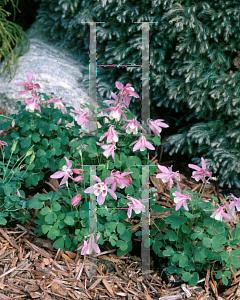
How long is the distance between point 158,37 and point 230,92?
32.3 inches

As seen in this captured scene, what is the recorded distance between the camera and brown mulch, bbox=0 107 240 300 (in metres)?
1.65

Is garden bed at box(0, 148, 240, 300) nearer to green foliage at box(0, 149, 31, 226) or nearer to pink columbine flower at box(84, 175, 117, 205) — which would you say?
green foliage at box(0, 149, 31, 226)

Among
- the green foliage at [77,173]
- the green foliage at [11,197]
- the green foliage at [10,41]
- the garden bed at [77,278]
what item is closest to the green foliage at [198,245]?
the garden bed at [77,278]

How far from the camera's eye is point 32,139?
2236mm

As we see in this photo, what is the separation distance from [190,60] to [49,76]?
152cm

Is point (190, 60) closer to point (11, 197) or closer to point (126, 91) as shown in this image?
point (126, 91)

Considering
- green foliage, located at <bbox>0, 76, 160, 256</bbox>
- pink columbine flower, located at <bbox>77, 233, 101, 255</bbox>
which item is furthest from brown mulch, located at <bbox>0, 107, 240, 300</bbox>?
pink columbine flower, located at <bbox>77, 233, 101, 255</bbox>

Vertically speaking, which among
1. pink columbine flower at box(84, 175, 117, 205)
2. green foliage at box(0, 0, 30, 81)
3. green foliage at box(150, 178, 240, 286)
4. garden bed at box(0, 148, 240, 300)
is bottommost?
garden bed at box(0, 148, 240, 300)

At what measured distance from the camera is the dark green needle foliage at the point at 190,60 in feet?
8.27

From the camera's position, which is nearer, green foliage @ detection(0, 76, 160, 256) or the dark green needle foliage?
green foliage @ detection(0, 76, 160, 256)

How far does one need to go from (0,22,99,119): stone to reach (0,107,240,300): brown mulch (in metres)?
1.56

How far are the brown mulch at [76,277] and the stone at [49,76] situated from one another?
1.56 m

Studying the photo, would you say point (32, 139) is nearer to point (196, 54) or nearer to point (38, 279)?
point (38, 279)

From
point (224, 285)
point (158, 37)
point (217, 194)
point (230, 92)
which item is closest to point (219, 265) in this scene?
point (224, 285)
